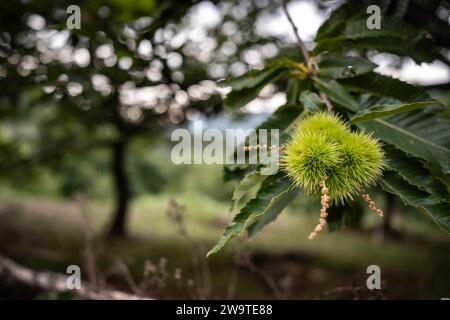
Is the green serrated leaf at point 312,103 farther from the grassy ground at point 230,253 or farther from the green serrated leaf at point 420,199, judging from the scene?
the grassy ground at point 230,253

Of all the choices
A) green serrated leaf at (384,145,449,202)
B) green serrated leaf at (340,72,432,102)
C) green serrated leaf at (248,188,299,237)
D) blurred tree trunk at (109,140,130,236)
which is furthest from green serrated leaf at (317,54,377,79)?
blurred tree trunk at (109,140,130,236)

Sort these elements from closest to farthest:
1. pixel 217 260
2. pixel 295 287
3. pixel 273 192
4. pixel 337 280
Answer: pixel 273 192 → pixel 295 287 → pixel 337 280 → pixel 217 260

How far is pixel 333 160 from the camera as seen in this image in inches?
38.1

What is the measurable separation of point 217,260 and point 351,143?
15.5ft

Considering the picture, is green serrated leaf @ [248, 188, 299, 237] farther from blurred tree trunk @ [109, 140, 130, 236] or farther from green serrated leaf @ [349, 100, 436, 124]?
blurred tree trunk @ [109, 140, 130, 236]

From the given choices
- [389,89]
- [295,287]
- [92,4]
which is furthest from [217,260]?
[389,89]

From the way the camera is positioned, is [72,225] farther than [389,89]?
Yes

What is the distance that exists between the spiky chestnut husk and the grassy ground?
127 centimetres

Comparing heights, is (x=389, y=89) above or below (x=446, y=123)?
above

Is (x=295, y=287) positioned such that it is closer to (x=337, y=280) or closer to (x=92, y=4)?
(x=337, y=280)

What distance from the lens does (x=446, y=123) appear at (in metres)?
1.29

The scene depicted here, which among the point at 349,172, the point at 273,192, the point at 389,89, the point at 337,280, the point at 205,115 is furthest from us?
the point at 337,280

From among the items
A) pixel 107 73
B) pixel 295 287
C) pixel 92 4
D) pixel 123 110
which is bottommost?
pixel 295 287

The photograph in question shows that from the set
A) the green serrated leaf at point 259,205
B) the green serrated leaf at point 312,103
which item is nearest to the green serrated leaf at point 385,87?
the green serrated leaf at point 312,103
